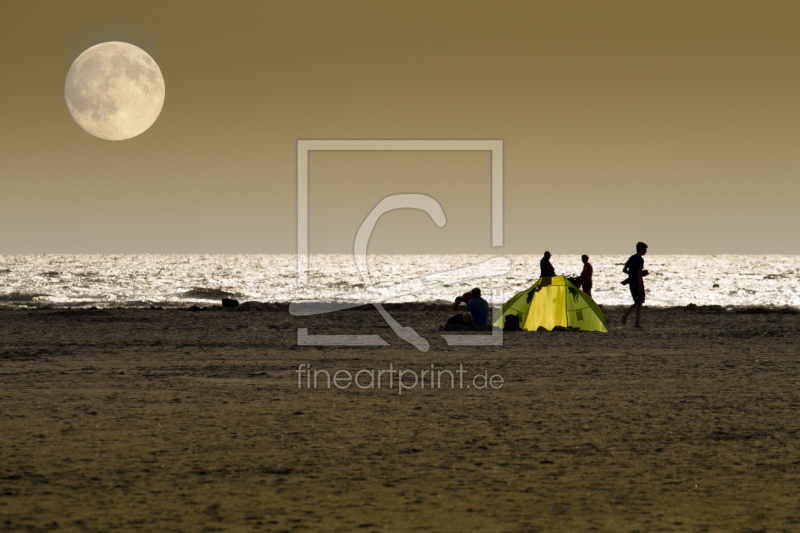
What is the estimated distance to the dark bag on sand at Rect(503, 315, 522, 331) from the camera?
53.7ft

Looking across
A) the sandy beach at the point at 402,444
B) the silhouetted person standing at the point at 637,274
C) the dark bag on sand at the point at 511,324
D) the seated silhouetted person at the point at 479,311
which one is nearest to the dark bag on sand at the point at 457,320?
the seated silhouetted person at the point at 479,311

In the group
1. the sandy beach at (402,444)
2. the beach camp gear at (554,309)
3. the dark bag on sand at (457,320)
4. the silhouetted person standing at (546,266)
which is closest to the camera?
the sandy beach at (402,444)

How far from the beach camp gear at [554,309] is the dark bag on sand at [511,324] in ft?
0.28

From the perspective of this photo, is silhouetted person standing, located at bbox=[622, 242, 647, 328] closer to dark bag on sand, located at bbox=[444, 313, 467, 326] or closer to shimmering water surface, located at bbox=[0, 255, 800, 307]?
dark bag on sand, located at bbox=[444, 313, 467, 326]

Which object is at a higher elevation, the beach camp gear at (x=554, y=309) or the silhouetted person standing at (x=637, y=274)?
the silhouetted person standing at (x=637, y=274)

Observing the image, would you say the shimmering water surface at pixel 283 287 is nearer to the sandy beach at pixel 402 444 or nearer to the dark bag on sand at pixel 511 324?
the dark bag on sand at pixel 511 324

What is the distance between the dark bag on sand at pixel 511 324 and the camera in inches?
644

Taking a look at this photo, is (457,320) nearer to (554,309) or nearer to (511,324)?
(511,324)

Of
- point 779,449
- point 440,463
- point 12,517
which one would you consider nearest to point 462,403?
point 440,463

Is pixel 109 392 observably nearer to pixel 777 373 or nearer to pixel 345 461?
pixel 345 461

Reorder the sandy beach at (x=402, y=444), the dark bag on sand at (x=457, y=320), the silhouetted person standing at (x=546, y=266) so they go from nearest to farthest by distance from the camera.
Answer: the sandy beach at (x=402, y=444)
the dark bag on sand at (x=457, y=320)
the silhouetted person standing at (x=546, y=266)

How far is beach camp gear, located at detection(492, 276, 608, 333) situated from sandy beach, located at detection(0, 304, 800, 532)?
376 centimetres

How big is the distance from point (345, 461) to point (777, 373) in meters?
7.18

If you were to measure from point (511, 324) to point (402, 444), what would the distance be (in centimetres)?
1052
